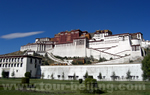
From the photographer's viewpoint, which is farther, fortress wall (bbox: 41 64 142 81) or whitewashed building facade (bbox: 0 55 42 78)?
whitewashed building facade (bbox: 0 55 42 78)

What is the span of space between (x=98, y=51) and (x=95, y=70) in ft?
81.5

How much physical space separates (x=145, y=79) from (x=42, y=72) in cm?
3290

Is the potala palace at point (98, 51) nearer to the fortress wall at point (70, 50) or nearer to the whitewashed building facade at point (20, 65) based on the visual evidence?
the fortress wall at point (70, 50)

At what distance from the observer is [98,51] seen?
68.9m

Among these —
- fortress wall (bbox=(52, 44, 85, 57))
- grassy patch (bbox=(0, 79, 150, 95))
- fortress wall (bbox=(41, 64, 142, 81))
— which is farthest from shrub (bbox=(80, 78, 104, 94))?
fortress wall (bbox=(52, 44, 85, 57))

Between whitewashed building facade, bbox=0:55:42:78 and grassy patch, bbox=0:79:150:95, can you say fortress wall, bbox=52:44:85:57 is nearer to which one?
whitewashed building facade, bbox=0:55:42:78

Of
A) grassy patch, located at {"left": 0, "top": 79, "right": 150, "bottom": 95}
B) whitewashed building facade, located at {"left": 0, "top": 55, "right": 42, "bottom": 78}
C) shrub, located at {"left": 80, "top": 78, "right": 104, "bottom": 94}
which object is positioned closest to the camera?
grassy patch, located at {"left": 0, "top": 79, "right": 150, "bottom": 95}

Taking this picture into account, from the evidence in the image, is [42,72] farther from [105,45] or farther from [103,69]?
[105,45]

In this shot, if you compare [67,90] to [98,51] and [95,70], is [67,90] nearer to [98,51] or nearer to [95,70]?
[95,70]

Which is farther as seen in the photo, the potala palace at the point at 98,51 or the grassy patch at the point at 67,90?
the potala palace at the point at 98,51

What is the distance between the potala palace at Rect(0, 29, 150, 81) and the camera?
4262 cm

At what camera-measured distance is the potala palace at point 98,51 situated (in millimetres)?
42625

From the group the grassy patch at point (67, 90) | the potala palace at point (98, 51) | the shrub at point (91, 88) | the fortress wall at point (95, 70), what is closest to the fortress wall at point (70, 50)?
the potala palace at point (98, 51)

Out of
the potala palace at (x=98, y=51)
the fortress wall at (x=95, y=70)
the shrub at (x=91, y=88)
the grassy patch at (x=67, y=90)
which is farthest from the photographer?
the potala palace at (x=98, y=51)
